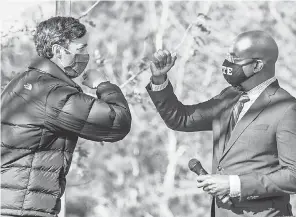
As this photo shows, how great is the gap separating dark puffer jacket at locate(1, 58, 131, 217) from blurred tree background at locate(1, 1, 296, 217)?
2.74 metres

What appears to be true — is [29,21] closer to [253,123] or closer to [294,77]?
[294,77]

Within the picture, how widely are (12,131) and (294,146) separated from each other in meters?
1.38

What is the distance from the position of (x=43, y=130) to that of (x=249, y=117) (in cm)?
107

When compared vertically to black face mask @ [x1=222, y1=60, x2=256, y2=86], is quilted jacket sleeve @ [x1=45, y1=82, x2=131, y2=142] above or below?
below

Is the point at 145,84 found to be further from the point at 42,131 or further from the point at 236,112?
the point at 42,131

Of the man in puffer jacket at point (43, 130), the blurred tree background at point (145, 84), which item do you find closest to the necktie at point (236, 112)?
the man in puffer jacket at point (43, 130)

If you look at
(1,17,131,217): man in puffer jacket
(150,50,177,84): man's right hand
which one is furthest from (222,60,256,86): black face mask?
(1,17,131,217): man in puffer jacket

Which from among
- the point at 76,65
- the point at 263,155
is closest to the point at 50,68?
the point at 76,65

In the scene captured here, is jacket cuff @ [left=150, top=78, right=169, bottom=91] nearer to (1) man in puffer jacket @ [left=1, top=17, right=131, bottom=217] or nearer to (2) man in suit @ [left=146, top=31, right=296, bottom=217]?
(2) man in suit @ [left=146, top=31, right=296, bottom=217]

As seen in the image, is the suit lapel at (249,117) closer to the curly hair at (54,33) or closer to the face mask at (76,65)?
the face mask at (76,65)

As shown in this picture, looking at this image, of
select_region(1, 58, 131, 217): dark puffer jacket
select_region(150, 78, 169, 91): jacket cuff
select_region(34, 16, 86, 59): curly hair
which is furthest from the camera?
select_region(150, 78, 169, 91): jacket cuff

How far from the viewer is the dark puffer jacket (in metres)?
3.04

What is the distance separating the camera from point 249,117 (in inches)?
133

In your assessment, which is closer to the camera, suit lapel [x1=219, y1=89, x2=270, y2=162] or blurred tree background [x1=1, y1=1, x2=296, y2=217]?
suit lapel [x1=219, y1=89, x2=270, y2=162]
